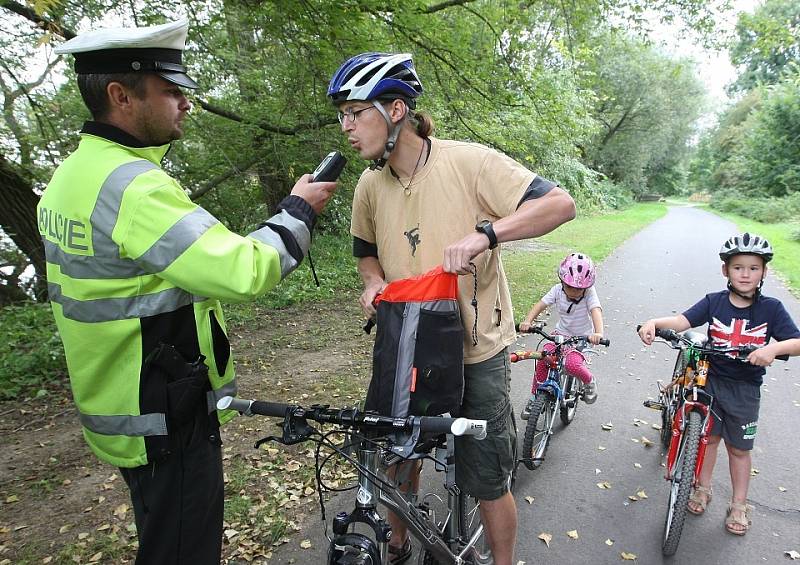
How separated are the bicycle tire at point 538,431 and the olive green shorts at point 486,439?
1738 millimetres

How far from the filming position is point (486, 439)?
249 centimetres

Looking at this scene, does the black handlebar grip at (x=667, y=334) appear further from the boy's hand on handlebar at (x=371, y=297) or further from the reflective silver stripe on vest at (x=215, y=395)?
the reflective silver stripe on vest at (x=215, y=395)

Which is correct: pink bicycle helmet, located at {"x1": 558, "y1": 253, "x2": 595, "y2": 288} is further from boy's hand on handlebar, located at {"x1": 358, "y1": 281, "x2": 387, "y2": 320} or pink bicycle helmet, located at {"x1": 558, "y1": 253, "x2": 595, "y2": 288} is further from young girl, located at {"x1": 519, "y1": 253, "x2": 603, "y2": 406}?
boy's hand on handlebar, located at {"x1": 358, "y1": 281, "x2": 387, "y2": 320}

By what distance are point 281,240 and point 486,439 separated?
1388mm

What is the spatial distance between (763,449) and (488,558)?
10.8 ft

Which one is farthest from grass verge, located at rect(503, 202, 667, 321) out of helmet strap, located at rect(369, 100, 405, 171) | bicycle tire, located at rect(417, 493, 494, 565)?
helmet strap, located at rect(369, 100, 405, 171)

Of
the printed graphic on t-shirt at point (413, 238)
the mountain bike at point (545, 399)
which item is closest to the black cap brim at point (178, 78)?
the printed graphic on t-shirt at point (413, 238)

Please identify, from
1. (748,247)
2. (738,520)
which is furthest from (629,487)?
(748,247)

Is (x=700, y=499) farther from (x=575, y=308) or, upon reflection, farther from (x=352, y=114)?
(x=352, y=114)

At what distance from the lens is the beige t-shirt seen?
89.1 inches

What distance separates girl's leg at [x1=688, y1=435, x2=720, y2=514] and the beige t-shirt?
213 cm

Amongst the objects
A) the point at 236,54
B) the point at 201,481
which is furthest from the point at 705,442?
the point at 236,54

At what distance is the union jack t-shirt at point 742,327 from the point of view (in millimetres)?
3393

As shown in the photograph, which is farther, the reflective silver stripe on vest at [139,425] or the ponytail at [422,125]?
the ponytail at [422,125]
